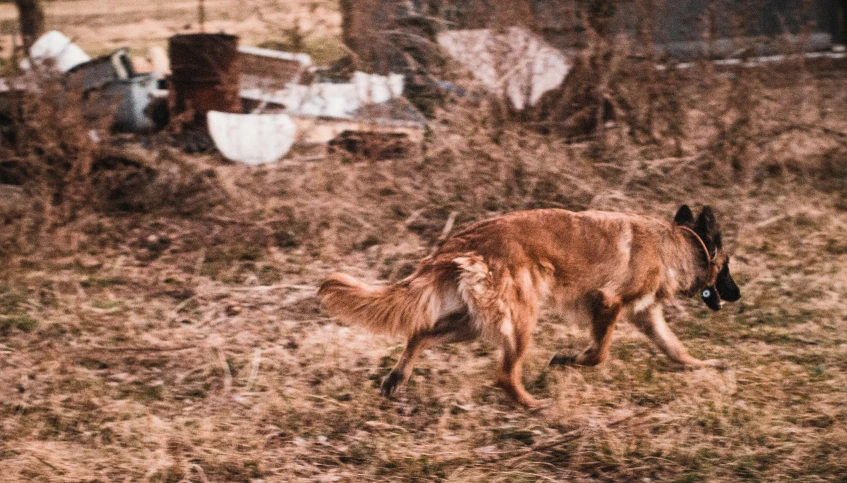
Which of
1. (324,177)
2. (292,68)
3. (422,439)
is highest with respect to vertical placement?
(292,68)

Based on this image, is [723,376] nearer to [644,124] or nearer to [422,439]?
[422,439]

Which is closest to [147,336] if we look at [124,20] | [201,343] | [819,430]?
[201,343]

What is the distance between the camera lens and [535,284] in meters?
4.55

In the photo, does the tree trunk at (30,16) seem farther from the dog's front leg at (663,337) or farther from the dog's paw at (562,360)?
the dog's front leg at (663,337)

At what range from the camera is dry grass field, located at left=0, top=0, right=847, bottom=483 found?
4133 mm

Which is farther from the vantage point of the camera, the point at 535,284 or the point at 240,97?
the point at 240,97

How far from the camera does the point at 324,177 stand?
7.82 meters

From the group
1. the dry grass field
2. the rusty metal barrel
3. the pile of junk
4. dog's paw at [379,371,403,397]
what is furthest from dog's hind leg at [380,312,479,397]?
the rusty metal barrel

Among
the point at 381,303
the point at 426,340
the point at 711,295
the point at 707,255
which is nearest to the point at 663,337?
the point at 711,295

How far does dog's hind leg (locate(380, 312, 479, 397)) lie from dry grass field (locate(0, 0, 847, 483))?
0.10 m

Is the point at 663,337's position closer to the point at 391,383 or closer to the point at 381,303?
the point at 391,383

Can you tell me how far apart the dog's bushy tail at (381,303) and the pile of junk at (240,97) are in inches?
134

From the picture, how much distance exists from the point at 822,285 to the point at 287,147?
4.94m

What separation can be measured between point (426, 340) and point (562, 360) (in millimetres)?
862
